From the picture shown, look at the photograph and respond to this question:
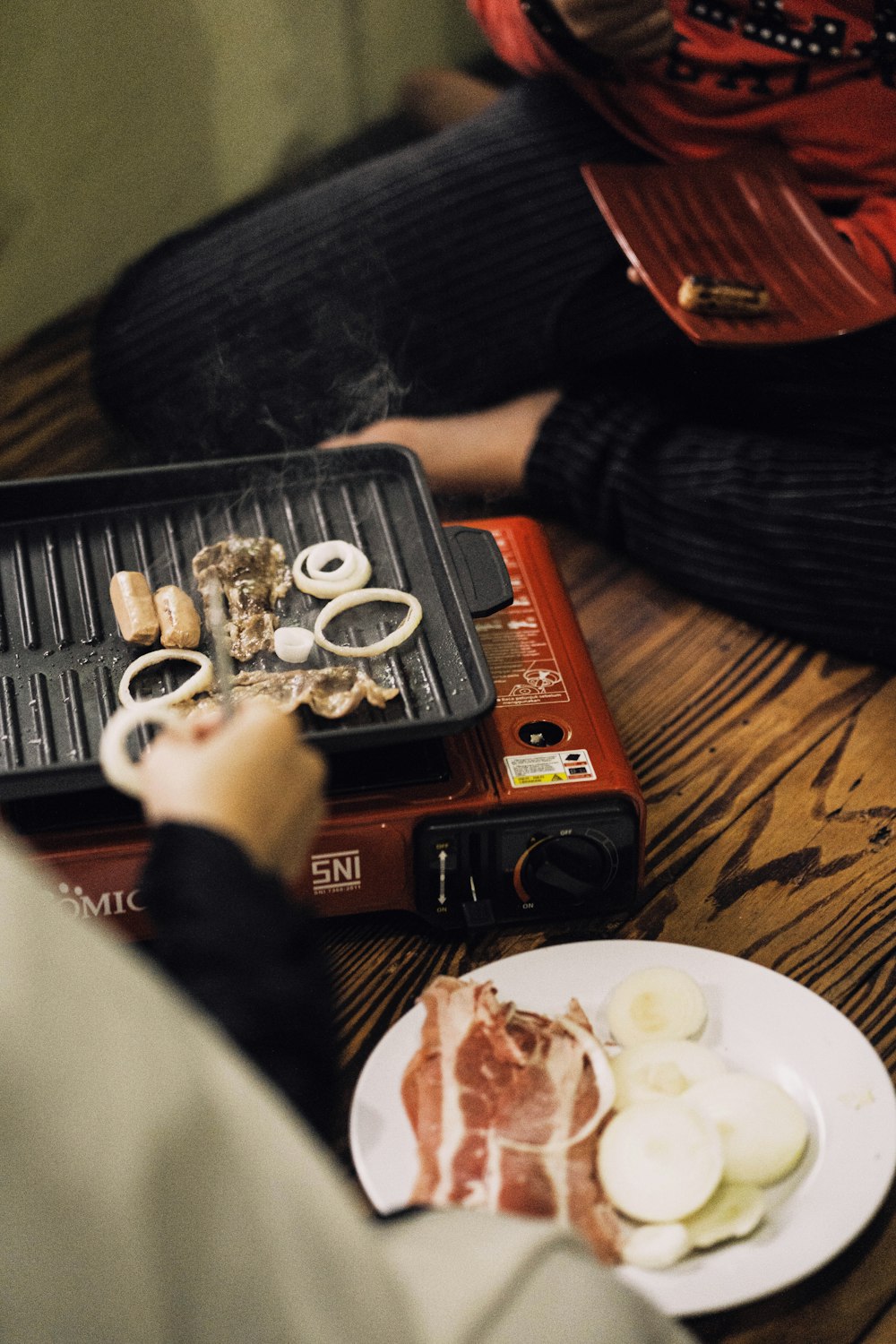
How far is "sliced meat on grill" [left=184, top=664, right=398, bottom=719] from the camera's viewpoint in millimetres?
1070

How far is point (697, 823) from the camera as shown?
1302 millimetres

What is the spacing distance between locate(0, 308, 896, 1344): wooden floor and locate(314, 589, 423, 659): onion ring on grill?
0.25 m

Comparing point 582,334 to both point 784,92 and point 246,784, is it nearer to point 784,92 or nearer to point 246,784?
point 784,92

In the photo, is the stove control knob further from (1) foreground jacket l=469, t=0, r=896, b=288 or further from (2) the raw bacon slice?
(1) foreground jacket l=469, t=0, r=896, b=288

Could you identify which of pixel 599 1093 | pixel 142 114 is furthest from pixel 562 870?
pixel 142 114

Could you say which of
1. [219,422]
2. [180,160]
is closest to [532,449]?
[219,422]

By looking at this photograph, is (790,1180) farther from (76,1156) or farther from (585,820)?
(76,1156)

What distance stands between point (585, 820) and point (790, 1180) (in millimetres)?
316

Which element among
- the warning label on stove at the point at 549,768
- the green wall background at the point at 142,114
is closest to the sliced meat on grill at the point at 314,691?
the warning label on stove at the point at 549,768

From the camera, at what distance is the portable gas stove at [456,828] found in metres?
1.05

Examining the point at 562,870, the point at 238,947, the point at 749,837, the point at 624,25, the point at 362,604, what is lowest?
the point at 749,837

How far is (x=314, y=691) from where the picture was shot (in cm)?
108

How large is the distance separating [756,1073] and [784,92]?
1.17 metres

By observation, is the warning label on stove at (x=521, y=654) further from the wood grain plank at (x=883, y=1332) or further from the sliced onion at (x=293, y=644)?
the wood grain plank at (x=883, y=1332)
